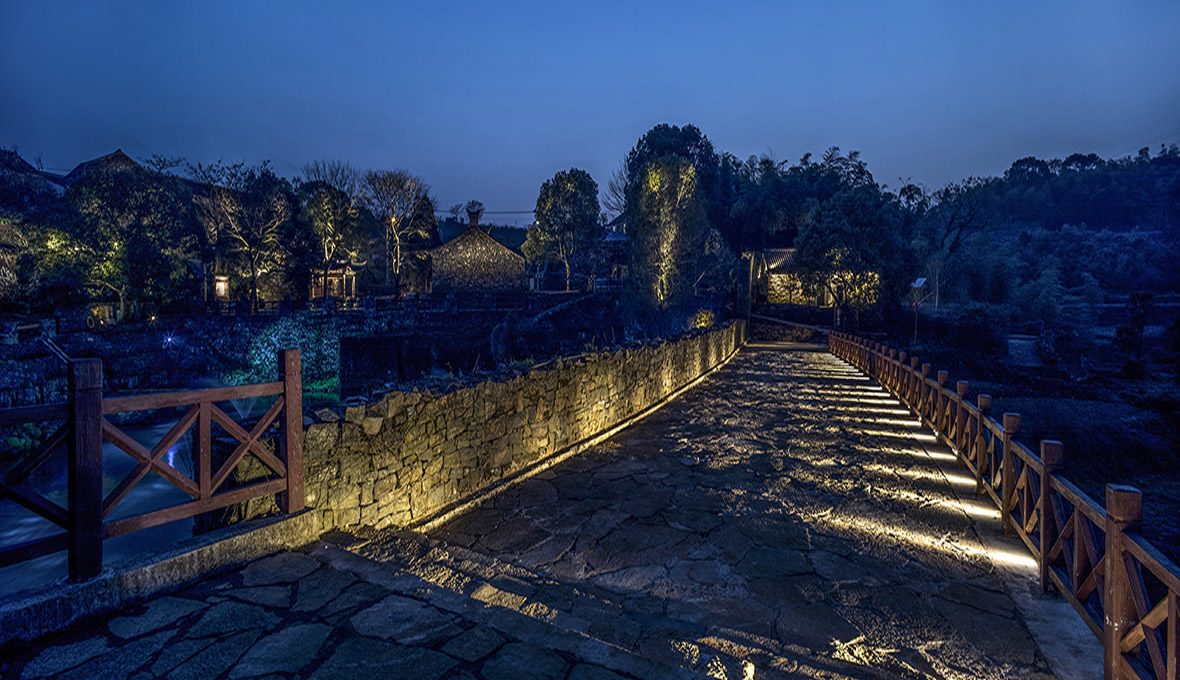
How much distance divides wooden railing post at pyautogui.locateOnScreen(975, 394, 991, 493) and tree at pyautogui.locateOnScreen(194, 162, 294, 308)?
3651 cm

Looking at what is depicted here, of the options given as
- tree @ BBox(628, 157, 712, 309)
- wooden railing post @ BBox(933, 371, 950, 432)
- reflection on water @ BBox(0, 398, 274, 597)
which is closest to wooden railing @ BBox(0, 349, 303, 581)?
reflection on water @ BBox(0, 398, 274, 597)

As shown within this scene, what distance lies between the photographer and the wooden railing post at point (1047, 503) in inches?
157

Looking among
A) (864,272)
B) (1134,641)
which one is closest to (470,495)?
(1134,641)

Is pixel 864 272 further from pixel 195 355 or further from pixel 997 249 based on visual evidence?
pixel 195 355

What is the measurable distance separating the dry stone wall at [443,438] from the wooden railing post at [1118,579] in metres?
5.10

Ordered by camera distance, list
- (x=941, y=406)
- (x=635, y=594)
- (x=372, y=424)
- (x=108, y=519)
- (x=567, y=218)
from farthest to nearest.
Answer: (x=567, y=218) → (x=108, y=519) → (x=941, y=406) → (x=372, y=424) → (x=635, y=594)

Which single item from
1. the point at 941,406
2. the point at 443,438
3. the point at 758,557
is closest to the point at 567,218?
the point at 941,406

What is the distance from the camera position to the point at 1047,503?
407cm

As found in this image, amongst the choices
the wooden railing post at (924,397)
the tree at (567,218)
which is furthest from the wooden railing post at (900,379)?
the tree at (567,218)

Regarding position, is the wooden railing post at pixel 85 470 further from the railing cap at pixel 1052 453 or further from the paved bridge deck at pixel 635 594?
the railing cap at pixel 1052 453

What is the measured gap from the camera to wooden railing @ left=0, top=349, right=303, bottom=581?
117 inches

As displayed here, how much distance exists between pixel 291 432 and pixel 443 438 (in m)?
1.79

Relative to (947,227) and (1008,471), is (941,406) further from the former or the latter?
(947,227)

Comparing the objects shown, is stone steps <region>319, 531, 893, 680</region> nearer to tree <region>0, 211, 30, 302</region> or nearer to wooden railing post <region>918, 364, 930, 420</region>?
wooden railing post <region>918, 364, 930, 420</region>
